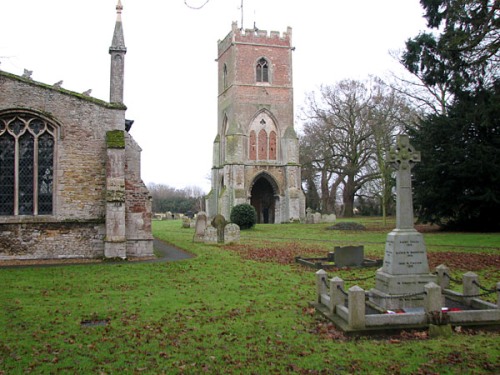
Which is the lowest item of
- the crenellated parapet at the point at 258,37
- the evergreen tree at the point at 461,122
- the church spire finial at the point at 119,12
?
the evergreen tree at the point at 461,122

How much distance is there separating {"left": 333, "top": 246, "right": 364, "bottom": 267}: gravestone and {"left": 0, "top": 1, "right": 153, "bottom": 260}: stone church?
7.00 m

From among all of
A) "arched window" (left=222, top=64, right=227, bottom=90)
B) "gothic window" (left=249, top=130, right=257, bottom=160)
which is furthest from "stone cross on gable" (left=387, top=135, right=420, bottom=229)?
"arched window" (left=222, top=64, right=227, bottom=90)

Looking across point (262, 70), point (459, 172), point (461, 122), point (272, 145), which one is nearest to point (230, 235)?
point (459, 172)

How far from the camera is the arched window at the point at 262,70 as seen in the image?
47094 mm

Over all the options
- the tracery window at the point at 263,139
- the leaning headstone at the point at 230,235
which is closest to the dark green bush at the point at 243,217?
the leaning headstone at the point at 230,235

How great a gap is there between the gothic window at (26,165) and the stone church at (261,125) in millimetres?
27751

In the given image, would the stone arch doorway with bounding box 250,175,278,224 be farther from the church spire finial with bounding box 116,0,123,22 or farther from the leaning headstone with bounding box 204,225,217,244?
the church spire finial with bounding box 116,0,123,22

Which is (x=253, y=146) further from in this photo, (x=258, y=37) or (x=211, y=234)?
(x=211, y=234)

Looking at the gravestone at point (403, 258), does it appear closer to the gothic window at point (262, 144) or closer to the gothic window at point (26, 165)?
the gothic window at point (26, 165)

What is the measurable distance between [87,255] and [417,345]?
40.8ft

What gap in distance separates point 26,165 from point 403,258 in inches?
517

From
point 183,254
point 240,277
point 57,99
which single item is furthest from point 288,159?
point 240,277

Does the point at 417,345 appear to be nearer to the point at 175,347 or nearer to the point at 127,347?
the point at 175,347

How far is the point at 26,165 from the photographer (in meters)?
16.4
